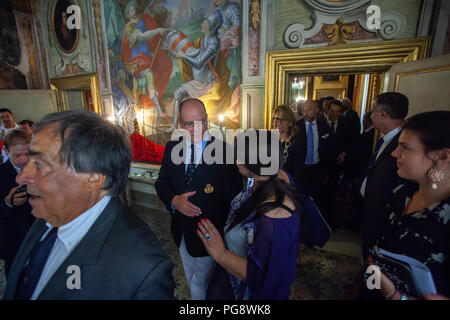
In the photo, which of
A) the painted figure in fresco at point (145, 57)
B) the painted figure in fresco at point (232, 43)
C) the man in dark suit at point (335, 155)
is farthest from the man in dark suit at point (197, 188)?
the painted figure in fresco at point (145, 57)

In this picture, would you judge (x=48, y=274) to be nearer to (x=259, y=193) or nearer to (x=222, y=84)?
(x=259, y=193)

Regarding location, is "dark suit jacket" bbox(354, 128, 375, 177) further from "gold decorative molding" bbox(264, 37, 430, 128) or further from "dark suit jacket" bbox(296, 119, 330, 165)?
"gold decorative molding" bbox(264, 37, 430, 128)

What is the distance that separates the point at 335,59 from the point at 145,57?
13.2ft

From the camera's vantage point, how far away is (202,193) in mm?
1980

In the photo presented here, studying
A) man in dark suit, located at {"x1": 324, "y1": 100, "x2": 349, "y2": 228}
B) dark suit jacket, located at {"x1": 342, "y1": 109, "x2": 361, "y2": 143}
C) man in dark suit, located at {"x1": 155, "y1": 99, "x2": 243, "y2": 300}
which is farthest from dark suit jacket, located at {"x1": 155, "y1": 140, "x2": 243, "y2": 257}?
dark suit jacket, located at {"x1": 342, "y1": 109, "x2": 361, "y2": 143}

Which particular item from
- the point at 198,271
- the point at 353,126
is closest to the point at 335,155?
the point at 353,126

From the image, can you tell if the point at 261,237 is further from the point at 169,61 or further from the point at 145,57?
the point at 145,57

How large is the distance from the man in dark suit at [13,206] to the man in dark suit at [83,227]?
1.08m

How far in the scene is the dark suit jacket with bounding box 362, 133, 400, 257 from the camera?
6.95 feet

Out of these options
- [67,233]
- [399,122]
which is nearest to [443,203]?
[399,122]

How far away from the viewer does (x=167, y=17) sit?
15.1 feet

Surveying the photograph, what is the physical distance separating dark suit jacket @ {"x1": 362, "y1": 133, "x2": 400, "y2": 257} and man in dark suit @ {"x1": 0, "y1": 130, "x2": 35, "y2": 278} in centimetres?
317

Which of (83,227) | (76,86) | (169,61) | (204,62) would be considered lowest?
(83,227)

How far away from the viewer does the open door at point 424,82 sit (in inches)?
94.4
